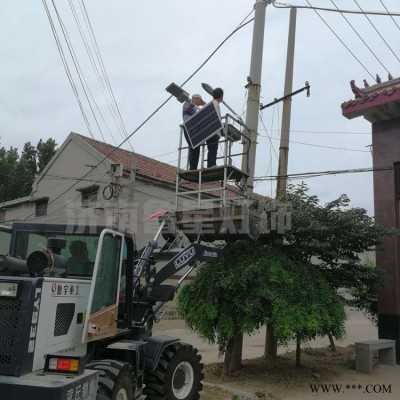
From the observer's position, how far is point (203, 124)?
308 inches

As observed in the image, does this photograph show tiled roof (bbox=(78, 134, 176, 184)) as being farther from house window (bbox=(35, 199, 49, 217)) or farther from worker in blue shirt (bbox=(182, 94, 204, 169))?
worker in blue shirt (bbox=(182, 94, 204, 169))

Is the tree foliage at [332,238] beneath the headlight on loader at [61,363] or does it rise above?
above

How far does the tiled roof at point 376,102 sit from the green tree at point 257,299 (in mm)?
4237

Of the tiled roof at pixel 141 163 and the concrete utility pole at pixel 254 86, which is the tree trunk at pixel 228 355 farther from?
the tiled roof at pixel 141 163

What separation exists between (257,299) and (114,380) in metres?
3.87

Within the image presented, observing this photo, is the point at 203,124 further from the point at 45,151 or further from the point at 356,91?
the point at 45,151

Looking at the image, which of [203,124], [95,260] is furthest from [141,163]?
[95,260]

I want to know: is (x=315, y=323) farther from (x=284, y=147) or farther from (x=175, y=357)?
(x=284, y=147)

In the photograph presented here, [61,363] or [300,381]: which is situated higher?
[61,363]

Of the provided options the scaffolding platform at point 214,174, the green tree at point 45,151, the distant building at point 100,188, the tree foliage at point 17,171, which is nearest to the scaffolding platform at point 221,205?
the scaffolding platform at point 214,174

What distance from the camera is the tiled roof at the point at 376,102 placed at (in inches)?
420

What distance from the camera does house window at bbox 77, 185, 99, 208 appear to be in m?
18.7

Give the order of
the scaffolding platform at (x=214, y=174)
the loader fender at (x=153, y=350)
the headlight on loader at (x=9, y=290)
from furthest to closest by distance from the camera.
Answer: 1. the scaffolding platform at (x=214, y=174)
2. the loader fender at (x=153, y=350)
3. the headlight on loader at (x=9, y=290)

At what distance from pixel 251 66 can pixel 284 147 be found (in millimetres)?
2495
